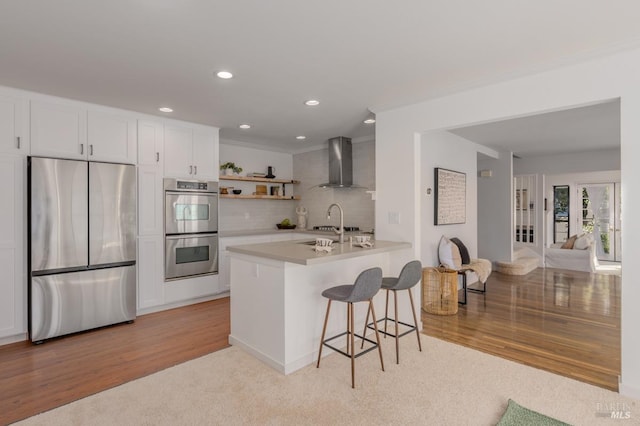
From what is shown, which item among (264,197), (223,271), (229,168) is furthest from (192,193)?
(264,197)

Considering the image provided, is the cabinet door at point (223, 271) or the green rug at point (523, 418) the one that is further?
the cabinet door at point (223, 271)

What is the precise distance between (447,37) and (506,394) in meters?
2.55

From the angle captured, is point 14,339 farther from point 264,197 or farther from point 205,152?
point 264,197

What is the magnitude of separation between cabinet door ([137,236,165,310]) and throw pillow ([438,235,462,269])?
375 cm

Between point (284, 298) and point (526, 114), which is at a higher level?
point (526, 114)

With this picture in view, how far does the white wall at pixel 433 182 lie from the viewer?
479cm

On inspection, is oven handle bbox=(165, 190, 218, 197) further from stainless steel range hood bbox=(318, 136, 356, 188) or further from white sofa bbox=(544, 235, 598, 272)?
white sofa bbox=(544, 235, 598, 272)

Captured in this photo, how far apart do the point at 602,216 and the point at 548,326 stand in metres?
6.44

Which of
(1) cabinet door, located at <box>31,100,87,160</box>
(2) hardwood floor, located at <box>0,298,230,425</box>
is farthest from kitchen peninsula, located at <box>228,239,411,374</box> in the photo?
(1) cabinet door, located at <box>31,100,87,160</box>

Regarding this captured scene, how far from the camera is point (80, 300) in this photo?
12.1 ft

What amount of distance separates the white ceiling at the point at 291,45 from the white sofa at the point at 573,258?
5.88 m

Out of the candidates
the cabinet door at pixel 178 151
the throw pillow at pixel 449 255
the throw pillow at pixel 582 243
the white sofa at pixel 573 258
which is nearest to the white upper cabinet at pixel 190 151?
the cabinet door at pixel 178 151

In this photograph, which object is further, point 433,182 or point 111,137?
point 433,182

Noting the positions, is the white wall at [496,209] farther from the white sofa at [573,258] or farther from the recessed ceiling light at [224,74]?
the recessed ceiling light at [224,74]
